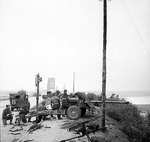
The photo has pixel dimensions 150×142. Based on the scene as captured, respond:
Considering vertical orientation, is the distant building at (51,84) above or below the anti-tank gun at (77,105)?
above

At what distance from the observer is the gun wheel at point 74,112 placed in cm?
1427

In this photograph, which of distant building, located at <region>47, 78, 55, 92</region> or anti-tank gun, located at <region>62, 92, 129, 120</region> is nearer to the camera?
anti-tank gun, located at <region>62, 92, 129, 120</region>

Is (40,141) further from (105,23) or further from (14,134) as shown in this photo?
(105,23)

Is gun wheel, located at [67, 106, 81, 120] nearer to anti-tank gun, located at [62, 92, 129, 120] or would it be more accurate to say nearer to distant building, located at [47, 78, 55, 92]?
anti-tank gun, located at [62, 92, 129, 120]

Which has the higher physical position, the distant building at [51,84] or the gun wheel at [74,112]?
the distant building at [51,84]

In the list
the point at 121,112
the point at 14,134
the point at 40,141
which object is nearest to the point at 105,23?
the point at 40,141

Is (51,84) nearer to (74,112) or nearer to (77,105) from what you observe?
(77,105)

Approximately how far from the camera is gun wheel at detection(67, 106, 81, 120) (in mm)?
14266

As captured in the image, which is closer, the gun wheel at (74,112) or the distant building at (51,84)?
the gun wheel at (74,112)

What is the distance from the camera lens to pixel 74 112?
14375 mm

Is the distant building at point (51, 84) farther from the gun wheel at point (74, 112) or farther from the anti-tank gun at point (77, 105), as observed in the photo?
the gun wheel at point (74, 112)

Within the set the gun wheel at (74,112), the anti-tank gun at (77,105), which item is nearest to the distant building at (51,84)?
the anti-tank gun at (77,105)

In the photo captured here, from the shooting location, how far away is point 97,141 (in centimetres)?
955

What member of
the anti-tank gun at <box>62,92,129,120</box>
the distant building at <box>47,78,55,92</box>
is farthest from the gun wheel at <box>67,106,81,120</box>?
the distant building at <box>47,78,55,92</box>
